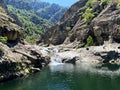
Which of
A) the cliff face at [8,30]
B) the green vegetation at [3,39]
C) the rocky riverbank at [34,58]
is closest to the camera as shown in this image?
the rocky riverbank at [34,58]

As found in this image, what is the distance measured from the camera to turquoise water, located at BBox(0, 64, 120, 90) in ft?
272

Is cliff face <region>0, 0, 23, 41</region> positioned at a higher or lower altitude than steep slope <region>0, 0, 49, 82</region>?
higher

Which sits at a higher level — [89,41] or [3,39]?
[89,41]

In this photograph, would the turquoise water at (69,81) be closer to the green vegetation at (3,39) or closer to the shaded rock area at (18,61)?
the shaded rock area at (18,61)

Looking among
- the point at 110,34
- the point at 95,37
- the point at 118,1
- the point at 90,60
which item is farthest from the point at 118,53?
the point at 118,1

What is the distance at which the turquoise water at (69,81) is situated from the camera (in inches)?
3267

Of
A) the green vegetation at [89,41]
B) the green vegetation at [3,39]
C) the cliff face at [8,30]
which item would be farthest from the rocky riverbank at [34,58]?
the green vegetation at [89,41]

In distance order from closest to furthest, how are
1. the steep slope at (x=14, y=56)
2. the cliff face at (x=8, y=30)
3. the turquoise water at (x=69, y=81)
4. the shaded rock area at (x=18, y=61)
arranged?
the turquoise water at (x=69, y=81), the shaded rock area at (x=18, y=61), the steep slope at (x=14, y=56), the cliff face at (x=8, y=30)

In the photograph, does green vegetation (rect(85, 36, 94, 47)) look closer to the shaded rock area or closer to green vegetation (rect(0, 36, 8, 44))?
the shaded rock area

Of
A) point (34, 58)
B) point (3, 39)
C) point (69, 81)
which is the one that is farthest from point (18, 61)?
point (69, 81)

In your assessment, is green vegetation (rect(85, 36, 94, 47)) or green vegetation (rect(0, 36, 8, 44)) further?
green vegetation (rect(85, 36, 94, 47))

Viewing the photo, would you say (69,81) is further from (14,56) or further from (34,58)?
(34,58)

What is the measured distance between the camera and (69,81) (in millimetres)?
91625

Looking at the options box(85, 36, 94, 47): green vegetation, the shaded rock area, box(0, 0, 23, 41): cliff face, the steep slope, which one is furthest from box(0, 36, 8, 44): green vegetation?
box(85, 36, 94, 47): green vegetation
